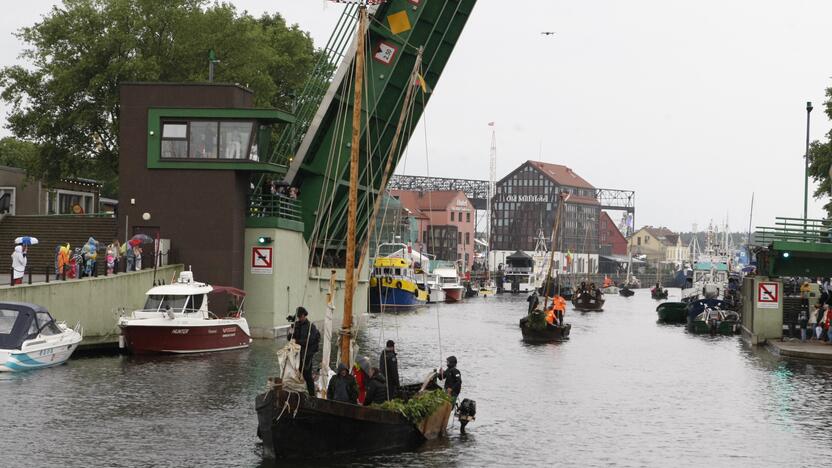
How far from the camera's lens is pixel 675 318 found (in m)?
77.7

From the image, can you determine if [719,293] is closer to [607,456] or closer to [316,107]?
[316,107]

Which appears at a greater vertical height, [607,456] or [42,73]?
[42,73]

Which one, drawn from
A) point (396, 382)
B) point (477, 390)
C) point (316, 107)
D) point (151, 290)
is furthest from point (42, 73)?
point (396, 382)

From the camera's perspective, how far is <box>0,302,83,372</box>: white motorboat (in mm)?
31203

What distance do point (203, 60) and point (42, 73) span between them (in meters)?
7.79

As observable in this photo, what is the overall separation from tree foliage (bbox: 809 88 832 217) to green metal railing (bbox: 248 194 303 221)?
2971 centimetres

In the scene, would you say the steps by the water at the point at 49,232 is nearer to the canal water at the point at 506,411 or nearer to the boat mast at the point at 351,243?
the canal water at the point at 506,411

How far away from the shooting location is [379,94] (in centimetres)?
4469

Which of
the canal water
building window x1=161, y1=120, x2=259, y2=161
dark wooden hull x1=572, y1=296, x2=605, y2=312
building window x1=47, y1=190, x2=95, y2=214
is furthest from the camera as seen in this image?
dark wooden hull x1=572, y1=296, x2=605, y2=312

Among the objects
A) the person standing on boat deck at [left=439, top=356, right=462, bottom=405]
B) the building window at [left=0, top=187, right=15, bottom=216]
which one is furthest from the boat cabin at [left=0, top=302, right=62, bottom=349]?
the building window at [left=0, top=187, right=15, bottom=216]

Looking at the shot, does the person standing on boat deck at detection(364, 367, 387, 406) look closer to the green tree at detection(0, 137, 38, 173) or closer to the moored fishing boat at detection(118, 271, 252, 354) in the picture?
the moored fishing boat at detection(118, 271, 252, 354)

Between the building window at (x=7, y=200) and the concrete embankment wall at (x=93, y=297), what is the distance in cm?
2070

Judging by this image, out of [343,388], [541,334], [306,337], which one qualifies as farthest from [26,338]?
[541,334]

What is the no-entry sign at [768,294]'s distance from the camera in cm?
4778
